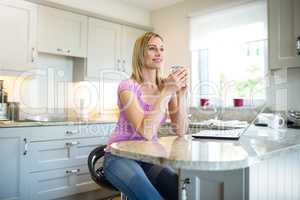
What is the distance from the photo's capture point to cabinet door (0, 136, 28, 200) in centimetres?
246

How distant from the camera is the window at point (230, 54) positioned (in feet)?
10.2

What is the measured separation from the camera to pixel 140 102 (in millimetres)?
1307

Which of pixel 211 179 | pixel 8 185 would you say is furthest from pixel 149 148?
pixel 8 185

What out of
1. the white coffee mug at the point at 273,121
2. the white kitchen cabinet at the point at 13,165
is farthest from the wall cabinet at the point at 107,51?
the white coffee mug at the point at 273,121

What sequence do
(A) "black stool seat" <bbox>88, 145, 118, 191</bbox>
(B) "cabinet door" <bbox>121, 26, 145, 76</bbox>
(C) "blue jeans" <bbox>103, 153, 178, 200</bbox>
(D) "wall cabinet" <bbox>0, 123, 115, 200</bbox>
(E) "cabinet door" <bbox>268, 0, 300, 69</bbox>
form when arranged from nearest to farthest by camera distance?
(C) "blue jeans" <bbox>103, 153, 178, 200</bbox>, (A) "black stool seat" <bbox>88, 145, 118, 191</bbox>, (E) "cabinet door" <bbox>268, 0, 300, 69</bbox>, (D) "wall cabinet" <bbox>0, 123, 115, 200</bbox>, (B) "cabinet door" <bbox>121, 26, 145, 76</bbox>

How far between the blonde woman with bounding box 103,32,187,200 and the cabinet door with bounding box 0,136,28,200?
1583 mm

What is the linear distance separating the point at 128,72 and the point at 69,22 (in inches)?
40.7

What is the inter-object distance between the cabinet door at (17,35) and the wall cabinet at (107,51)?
72 cm

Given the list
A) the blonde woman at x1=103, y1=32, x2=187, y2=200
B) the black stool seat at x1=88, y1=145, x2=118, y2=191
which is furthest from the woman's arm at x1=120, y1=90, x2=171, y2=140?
the black stool seat at x1=88, y1=145, x2=118, y2=191

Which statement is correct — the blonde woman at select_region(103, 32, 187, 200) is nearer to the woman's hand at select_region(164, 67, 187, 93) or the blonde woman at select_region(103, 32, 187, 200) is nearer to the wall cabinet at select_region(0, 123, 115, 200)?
the woman's hand at select_region(164, 67, 187, 93)

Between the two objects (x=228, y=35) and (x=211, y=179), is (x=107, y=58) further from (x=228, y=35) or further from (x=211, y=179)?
(x=211, y=179)

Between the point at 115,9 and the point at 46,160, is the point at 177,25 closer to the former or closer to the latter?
the point at 115,9

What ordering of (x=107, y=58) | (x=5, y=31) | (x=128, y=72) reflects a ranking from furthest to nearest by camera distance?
(x=128, y=72)
(x=107, y=58)
(x=5, y=31)

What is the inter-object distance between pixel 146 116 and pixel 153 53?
0.33 m
